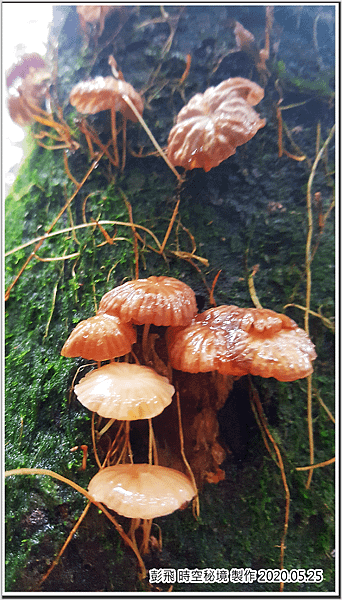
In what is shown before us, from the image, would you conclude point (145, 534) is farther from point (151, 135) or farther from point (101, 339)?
Answer: point (151, 135)

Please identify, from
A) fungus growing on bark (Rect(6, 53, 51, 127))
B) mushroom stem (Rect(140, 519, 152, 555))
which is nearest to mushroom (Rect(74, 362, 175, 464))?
Answer: mushroom stem (Rect(140, 519, 152, 555))

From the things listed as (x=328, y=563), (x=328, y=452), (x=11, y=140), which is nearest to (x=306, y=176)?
(x=328, y=452)

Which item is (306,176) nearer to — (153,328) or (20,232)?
(153,328)

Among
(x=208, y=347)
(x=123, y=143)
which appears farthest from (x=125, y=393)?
(x=123, y=143)

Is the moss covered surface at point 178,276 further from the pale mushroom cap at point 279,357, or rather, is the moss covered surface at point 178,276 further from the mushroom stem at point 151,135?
the pale mushroom cap at point 279,357

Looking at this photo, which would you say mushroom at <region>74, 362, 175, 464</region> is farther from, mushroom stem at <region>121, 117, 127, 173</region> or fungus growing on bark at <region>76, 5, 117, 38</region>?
fungus growing on bark at <region>76, 5, 117, 38</region>

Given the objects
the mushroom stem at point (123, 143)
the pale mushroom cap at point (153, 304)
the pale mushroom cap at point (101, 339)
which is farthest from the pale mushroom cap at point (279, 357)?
the mushroom stem at point (123, 143)
